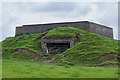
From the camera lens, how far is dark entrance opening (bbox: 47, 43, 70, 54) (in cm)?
2005

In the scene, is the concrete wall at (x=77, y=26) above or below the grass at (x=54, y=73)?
above

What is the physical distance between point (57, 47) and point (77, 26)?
6.67 m

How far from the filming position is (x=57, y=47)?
67.4ft

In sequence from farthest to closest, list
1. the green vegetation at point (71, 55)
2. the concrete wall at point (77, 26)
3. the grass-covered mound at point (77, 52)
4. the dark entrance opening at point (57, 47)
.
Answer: the concrete wall at point (77, 26)
the dark entrance opening at point (57, 47)
the grass-covered mound at point (77, 52)
the green vegetation at point (71, 55)

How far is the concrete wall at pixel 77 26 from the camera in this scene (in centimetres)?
2464

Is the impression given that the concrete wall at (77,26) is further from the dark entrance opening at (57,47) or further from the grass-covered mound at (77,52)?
the dark entrance opening at (57,47)

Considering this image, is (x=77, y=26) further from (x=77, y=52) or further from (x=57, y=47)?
(x=77, y=52)

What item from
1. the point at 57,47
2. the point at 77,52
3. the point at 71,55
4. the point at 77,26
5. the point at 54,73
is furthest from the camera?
the point at 77,26

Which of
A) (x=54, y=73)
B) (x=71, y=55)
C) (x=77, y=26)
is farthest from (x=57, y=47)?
(x=54, y=73)

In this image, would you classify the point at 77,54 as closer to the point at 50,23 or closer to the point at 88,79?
the point at 88,79

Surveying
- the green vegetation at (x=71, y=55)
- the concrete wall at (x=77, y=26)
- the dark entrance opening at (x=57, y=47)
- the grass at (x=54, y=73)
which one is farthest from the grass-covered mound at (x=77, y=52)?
the grass at (x=54, y=73)

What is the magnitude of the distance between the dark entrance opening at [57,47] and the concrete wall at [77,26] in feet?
19.3

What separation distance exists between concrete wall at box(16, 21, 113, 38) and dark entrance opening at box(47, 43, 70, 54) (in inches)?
231

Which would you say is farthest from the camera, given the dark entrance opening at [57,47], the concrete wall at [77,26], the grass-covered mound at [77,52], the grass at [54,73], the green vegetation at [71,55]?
the concrete wall at [77,26]
